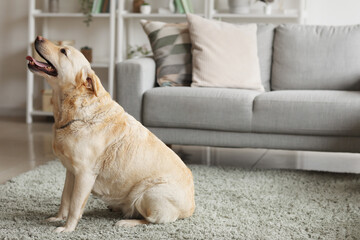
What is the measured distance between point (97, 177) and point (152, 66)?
1692mm

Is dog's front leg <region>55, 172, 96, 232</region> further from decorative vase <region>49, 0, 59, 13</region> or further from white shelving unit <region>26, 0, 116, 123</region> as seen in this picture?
decorative vase <region>49, 0, 59, 13</region>

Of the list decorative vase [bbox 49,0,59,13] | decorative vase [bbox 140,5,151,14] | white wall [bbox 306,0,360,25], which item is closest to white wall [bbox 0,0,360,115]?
decorative vase [bbox 49,0,59,13]

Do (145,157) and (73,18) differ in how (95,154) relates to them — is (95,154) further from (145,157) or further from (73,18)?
(73,18)

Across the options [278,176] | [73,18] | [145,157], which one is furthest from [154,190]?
[73,18]

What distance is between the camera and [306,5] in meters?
4.98

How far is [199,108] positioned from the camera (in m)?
3.34

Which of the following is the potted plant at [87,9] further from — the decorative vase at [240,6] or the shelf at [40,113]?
the decorative vase at [240,6]

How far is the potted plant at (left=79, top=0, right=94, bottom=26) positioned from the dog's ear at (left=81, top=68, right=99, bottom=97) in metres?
3.13

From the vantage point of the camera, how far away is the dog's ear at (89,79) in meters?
2.07

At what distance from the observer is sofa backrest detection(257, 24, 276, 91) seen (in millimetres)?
3885

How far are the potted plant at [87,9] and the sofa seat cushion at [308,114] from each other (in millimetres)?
2322

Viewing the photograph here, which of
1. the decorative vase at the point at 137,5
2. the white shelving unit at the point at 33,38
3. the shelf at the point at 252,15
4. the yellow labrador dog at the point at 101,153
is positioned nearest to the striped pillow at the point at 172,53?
the shelf at the point at 252,15

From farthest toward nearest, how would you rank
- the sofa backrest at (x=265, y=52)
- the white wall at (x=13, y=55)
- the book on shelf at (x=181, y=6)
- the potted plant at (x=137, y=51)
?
the white wall at (x=13, y=55) < the potted plant at (x=137, y=51) < the book on shelf at (x=181, y=6) < the sofa backrest at (x=265, y=52)

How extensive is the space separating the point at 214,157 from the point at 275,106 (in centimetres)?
75
